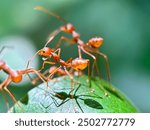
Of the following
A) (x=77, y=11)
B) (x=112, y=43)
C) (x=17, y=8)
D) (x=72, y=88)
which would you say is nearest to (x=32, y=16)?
(x=17, y=8)

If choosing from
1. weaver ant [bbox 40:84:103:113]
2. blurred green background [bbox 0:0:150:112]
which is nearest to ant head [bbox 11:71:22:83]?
weaver ant [bbox 40:84:103:113]

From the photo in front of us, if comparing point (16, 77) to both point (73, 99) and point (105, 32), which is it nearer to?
point (73, 99)

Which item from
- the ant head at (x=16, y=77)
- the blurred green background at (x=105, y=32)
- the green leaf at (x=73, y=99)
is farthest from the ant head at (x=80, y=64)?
the blurred green background at (x=105, y=32)

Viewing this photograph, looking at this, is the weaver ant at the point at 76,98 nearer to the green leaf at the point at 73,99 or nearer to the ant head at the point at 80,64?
the green leaf at the point at 73,99

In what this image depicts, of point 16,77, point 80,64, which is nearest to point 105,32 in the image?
point 80,64

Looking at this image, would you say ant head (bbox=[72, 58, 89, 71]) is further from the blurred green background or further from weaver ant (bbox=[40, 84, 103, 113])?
the blurred green background
